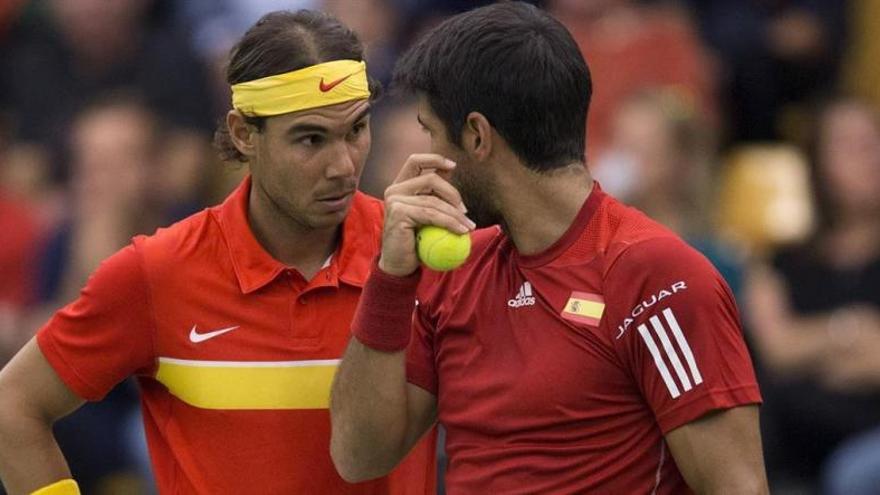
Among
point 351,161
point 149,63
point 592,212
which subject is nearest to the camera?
point 592,212

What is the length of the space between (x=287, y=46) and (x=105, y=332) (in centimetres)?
81

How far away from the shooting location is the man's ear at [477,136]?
400cm

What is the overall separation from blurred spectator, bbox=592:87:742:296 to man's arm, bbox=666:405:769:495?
12.1ft

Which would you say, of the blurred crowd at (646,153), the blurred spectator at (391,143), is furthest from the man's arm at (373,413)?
the blurred spectator at (391,143)

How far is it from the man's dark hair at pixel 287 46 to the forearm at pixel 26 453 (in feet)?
2.98

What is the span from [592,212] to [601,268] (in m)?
0.15

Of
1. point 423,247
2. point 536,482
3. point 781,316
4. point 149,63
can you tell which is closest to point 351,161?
point 423,247

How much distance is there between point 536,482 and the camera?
13.0 ft

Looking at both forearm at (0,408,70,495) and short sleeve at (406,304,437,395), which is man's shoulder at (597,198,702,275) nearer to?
short sleeve at (406,304,437,395)

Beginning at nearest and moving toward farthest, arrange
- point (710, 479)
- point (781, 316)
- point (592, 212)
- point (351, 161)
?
point (710, 479) → point (592, 212) → point (351, 161) → point (781, 316)

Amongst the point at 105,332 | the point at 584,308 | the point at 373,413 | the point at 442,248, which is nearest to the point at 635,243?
the point at 584,308

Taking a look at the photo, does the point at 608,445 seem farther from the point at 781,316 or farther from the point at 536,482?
the point at 781,316

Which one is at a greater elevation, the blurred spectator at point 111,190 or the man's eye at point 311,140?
the man's eye at point 311,140

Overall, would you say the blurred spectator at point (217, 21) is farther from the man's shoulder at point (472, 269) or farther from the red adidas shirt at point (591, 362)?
the red adidas shirt at point (591, 362)
